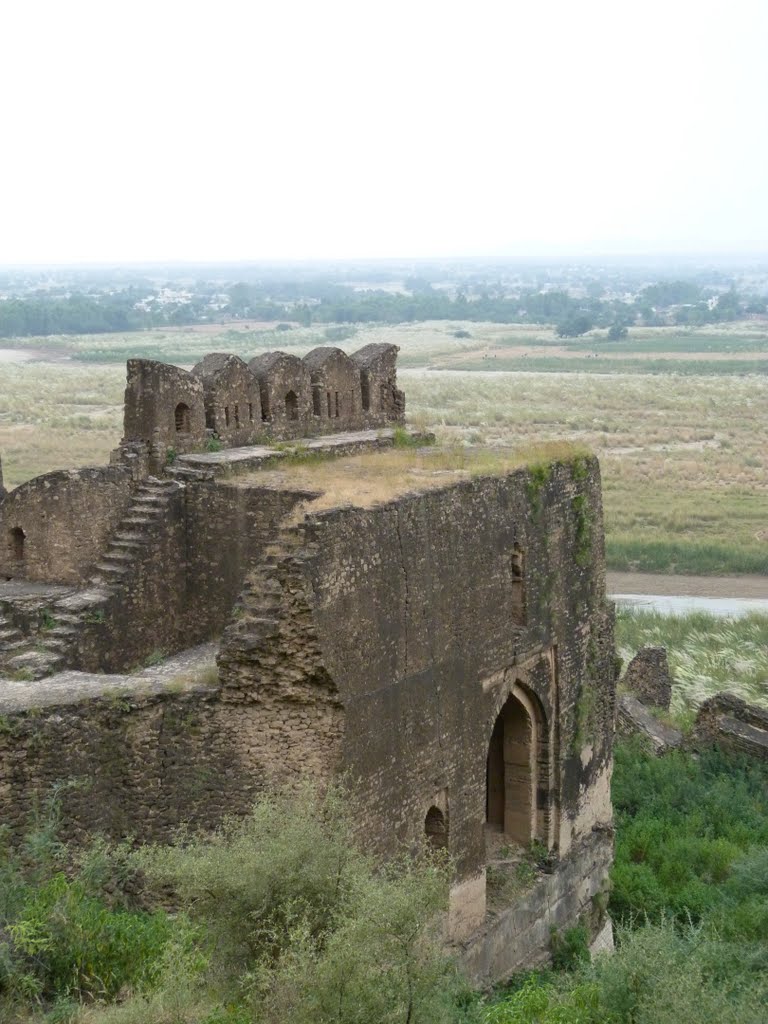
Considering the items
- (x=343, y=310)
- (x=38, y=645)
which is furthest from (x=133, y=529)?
(x=343, y=310)

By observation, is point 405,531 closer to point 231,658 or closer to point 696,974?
point 231,658

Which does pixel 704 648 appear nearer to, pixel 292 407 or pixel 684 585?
pixel 684 585

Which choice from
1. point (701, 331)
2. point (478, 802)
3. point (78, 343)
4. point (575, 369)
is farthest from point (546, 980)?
point (701, 331)

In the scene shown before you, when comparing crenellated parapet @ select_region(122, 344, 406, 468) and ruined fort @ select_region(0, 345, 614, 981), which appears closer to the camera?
ruined fort @ select_region(0, 345, 614, 981)

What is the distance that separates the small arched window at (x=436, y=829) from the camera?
13.9 m

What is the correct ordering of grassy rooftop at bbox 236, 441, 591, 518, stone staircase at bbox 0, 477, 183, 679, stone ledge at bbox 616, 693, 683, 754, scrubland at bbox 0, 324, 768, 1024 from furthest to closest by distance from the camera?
stone ledge at bbox 616, 693, 683, 754 < grassy rooftop at bbox 236, 441, 591, 518 < stone staircase at bbox 0, 477, 183, 679 < scrubland at bbox 0, 324, 768, 1024

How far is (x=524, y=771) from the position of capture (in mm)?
16156

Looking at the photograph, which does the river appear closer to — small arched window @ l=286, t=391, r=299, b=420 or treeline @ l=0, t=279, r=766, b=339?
small arched window @ l=286, t=391, r=299, b=420

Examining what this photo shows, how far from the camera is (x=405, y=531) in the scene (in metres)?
13.2

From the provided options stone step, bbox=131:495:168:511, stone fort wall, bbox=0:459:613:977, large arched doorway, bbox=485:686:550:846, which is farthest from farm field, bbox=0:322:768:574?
stone step, bbox=131:495:168:511

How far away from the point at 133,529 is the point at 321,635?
3324mm

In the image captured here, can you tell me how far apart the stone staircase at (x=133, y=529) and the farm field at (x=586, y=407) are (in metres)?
4.65

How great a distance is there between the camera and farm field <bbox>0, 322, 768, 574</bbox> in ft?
142

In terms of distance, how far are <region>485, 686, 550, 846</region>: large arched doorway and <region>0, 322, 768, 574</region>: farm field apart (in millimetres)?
3533
